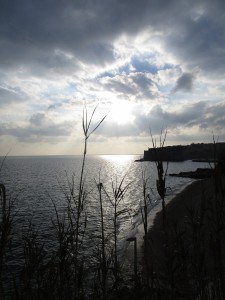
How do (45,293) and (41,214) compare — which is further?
(41,214)

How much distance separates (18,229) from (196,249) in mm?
24389

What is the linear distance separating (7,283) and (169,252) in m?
15.5

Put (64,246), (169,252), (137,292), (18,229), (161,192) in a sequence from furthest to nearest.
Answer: (18,229) → (137,292) → (64,246) → (169,252) → (161,192)

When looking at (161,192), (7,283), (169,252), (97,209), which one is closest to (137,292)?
(169,252)

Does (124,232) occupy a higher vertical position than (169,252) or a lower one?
lower

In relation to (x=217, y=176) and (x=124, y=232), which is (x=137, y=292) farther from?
(x=124, y=232)

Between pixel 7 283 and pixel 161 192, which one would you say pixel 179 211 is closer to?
pixel 7 283

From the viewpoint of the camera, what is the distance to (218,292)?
372 centimetres

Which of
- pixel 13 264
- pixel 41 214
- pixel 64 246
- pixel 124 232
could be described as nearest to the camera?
pixel 64 246

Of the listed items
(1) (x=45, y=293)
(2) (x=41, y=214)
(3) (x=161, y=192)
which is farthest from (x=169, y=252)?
(2) (x=41, y=214)

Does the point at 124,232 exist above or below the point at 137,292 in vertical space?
below

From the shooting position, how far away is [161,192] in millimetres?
2795

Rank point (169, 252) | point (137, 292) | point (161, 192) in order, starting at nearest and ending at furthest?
point (161, 192) < point (169, 252) < point (137, 292)

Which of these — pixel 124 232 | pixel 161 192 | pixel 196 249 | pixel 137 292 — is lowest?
pixel 124 232
